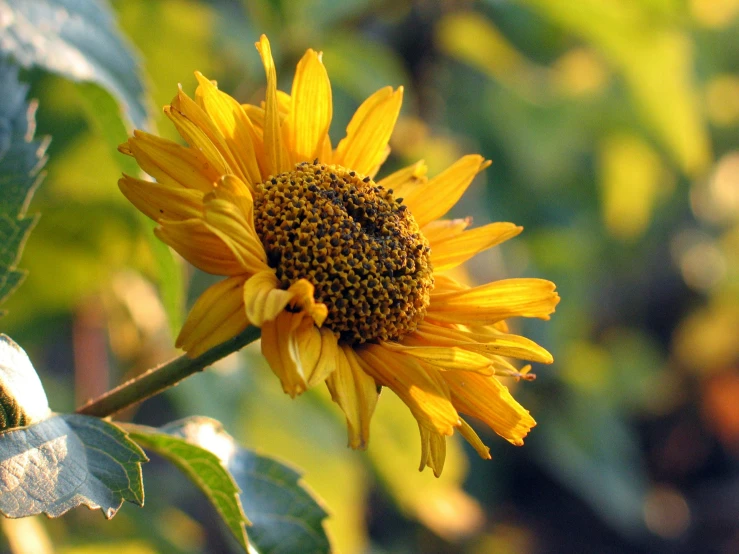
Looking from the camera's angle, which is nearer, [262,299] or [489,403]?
[262,299]

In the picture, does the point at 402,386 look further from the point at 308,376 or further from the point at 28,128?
the point at 28,128

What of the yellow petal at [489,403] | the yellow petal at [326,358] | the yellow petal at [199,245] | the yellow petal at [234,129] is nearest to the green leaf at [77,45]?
the yellow petal at [234,129]

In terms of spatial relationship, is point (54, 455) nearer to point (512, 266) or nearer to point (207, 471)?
point (207, 471)

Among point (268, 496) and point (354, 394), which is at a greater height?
point (354, 394)

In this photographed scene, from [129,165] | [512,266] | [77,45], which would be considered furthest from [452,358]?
[512,266]

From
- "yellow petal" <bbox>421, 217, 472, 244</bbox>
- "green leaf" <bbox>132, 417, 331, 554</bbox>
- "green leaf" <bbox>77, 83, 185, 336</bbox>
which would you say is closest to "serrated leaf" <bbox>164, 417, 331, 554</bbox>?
"green leaf" <bbox>132, 417, 331, 554</bbox>

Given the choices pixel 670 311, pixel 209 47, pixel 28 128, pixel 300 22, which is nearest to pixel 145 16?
pixel 209 47
